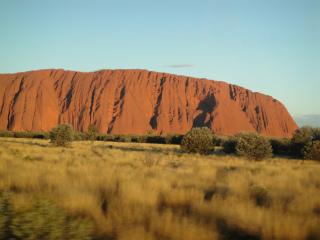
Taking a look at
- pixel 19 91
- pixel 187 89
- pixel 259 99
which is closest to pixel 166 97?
pixel 187 89

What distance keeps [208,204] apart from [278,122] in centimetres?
12748

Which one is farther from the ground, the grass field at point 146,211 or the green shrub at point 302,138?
the green shrub at point 302,138

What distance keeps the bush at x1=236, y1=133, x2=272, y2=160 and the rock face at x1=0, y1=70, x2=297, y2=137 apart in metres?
78.0

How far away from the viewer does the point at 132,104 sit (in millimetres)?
116500

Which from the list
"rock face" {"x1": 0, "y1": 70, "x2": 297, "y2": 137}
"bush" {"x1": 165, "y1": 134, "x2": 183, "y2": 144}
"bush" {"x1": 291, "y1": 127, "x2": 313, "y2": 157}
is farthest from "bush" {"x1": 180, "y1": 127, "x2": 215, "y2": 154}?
"rock face" {"x1": 0, "y1": 70, "x2": 297, "y2": 137}

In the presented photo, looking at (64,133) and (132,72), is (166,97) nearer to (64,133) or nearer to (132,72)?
(132,72)

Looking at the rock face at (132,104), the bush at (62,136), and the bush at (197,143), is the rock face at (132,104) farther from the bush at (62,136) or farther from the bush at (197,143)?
the bush at (197,143)

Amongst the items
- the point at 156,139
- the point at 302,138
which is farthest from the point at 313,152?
the point at 156,139

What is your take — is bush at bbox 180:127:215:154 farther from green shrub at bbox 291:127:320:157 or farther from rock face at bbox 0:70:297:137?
rock face at bbox 0:70:297:137

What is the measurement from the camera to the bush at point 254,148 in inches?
1161

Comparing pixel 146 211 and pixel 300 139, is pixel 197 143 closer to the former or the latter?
pixel 300 139

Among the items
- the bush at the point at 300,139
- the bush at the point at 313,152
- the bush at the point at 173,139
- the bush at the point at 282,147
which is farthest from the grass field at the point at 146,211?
the bush at the point at 173,139

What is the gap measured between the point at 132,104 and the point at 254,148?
88.1 metres

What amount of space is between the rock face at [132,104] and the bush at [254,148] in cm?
7801
